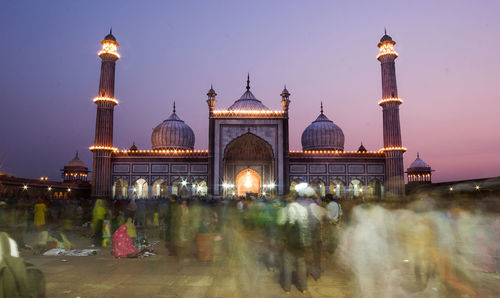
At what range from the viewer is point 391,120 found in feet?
113

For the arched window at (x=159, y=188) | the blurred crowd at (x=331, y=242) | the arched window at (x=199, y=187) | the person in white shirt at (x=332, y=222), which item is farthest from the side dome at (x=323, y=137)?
the person in white shirt at (x=332, y=222)

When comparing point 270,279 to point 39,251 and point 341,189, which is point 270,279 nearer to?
point 39,251

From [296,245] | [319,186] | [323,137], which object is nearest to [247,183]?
[319,186]

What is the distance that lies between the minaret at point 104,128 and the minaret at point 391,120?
25777 mm

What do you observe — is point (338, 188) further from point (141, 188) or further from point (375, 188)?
point (141, 188)

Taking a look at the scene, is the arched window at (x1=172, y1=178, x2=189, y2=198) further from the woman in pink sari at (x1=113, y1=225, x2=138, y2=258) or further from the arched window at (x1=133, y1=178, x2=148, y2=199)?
the woman in pink sari at (x1=113, y1=225, x2=138, y2=258)

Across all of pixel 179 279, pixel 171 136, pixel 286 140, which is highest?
pixel 171 136

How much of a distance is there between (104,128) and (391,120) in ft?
88.6

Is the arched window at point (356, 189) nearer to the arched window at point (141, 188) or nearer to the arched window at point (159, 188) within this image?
the arched window at point (159, 188)

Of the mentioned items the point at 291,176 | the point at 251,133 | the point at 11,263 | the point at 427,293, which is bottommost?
the point at 427,293

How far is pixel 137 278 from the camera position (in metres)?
6.87

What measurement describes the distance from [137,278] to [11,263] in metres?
4.11

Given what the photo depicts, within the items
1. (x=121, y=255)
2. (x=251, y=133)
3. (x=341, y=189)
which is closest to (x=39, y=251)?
(x=121, y=255)

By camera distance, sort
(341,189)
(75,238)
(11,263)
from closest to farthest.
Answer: (11,263)
(75,238)
(341,189)
